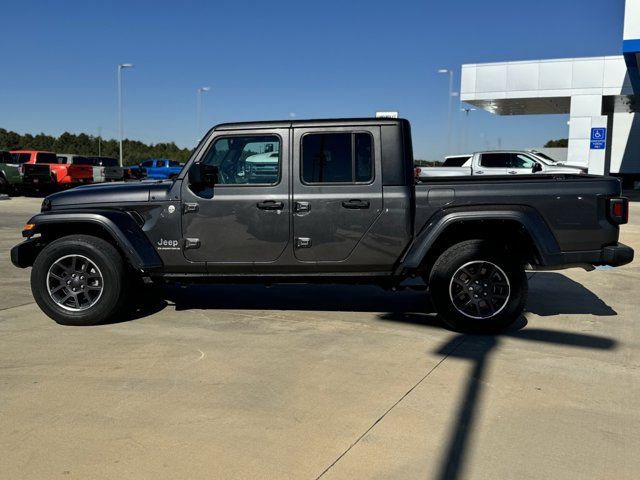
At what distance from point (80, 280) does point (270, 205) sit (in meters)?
1.99

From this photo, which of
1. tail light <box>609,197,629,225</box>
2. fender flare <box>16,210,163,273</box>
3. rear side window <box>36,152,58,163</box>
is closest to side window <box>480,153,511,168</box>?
tail light <box>609,197,629,225</box>

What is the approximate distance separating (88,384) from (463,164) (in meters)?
18.9

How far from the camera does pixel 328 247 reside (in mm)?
5430

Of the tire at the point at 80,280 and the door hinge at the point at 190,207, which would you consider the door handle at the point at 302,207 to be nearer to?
the door hinge at the point at 190,207

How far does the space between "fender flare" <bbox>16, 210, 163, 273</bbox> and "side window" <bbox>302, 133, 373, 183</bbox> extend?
161 cm

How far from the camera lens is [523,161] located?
19.8 meters

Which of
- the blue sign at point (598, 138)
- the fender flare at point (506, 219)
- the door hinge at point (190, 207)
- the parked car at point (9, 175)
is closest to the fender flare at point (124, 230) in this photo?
the door hinge at point (190, 207)

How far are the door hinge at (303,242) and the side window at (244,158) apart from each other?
2.11ft

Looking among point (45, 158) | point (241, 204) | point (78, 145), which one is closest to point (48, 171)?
point (45, 158)

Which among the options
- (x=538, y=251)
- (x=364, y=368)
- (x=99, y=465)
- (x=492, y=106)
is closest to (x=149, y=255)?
(x=364, y=368)

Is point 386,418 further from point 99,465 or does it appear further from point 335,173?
point 335,173

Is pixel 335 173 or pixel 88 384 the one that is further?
pixel 335 173

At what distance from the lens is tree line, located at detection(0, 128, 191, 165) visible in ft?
264

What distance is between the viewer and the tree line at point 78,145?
8056 cm
